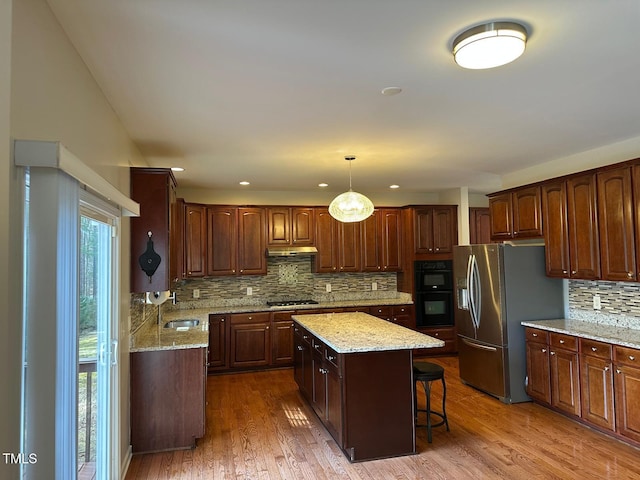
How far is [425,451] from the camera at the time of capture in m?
3.39

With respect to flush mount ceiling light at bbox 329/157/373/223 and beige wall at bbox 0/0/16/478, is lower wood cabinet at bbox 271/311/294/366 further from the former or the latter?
beige wall at bbox 0/0/16/478

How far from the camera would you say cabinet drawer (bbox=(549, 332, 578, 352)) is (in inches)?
152

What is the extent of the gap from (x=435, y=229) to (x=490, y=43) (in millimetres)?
4921

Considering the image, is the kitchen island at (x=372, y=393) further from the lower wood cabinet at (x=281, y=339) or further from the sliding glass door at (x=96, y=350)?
the lower wood cabinet at (x=281, y=339)

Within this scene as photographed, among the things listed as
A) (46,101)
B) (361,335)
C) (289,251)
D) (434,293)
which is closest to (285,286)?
(289,251)

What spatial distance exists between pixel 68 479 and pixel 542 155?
15.6ft

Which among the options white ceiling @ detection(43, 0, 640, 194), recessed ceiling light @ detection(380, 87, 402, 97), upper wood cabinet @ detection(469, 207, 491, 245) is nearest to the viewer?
white ceiling @ detection(43, 0, 640, 194)

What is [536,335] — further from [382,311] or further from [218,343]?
[218,343]

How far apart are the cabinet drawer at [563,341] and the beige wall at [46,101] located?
3.99 m

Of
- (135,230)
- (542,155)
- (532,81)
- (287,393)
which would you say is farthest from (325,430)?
(542,155)

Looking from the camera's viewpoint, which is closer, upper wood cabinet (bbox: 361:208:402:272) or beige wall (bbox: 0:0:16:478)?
beige wall (bbox: 0:0:16:478)

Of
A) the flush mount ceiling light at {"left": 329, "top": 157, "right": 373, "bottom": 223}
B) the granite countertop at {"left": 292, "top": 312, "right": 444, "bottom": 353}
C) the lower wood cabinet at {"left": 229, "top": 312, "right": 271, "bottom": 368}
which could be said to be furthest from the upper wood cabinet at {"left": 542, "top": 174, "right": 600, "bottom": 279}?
the lower wood cabinet at {"left": 229, "top": 312, "right": 271, "bottom": 368}

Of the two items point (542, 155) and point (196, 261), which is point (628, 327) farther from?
point (196, 261)

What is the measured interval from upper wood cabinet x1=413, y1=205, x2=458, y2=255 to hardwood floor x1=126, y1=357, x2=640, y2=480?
2.65 m
